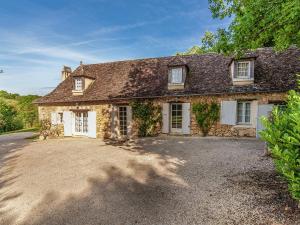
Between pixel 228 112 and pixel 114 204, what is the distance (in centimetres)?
1058

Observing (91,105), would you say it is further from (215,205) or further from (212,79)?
(215,205)

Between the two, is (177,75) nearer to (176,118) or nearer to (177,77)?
(177,77)

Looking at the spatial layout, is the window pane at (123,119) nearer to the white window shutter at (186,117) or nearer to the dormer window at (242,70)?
the white window shutter at (186,117)

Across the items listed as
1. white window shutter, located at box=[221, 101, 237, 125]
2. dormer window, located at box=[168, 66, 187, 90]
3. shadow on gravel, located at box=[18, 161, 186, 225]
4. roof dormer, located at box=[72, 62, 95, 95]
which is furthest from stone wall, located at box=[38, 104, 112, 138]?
shadow on gravel, located at box=[18, 161, 186, 225]

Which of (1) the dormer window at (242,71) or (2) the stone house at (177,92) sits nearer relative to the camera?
(2) the stone house at (177,92)

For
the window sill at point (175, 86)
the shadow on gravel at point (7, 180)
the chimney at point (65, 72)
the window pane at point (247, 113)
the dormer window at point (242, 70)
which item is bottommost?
the shadow on gravel at point (7, 180)

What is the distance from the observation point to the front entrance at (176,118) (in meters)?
15.4

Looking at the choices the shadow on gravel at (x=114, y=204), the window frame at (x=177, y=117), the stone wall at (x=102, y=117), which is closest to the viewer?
the shadow on gravel at (x=114, y=204)

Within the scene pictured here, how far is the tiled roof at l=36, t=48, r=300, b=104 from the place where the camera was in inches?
544

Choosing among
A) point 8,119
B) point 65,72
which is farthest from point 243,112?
point 8,119

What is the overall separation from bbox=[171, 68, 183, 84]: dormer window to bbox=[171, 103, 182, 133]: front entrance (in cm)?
166

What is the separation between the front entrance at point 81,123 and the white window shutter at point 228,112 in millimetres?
10528

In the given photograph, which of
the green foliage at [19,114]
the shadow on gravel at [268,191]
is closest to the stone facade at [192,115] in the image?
the shadow on gravel at [268,191]

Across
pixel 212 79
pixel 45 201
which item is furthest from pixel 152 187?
pixel 212 79
